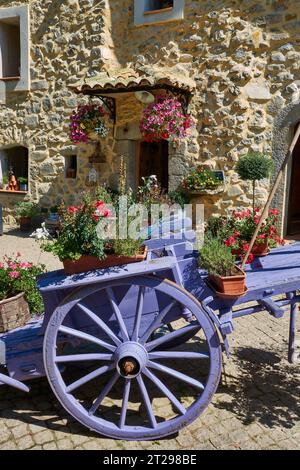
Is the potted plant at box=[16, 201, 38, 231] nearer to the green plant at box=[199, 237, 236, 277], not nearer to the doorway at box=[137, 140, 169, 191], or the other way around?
the doorway at box=[137, 140, 169, 191]

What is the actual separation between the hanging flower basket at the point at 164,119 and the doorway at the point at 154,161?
1.34 metres

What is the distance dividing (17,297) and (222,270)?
1.56 meters

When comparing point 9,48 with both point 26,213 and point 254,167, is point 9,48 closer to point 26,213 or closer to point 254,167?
point 26,213

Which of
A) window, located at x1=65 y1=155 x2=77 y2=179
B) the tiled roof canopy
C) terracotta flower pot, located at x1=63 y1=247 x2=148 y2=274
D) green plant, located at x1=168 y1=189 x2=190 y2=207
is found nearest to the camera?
terracotta flower pot, located at x1=63 y1=247 x2=148 y2=274

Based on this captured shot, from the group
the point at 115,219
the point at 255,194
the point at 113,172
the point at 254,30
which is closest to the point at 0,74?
the point at 113,172

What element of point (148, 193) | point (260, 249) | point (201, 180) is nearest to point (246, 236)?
point (260, 249)

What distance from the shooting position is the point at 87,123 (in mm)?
7730

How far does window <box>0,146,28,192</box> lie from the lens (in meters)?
9.37

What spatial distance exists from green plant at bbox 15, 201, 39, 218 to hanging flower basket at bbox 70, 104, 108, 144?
1.94 m

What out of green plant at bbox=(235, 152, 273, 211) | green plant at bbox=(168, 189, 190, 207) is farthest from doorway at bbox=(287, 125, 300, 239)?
green plant at bbox=(235, 152, 273, 211)

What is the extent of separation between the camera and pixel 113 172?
8203mm

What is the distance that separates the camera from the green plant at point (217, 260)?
264 cm

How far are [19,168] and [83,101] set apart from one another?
9.60 feet
